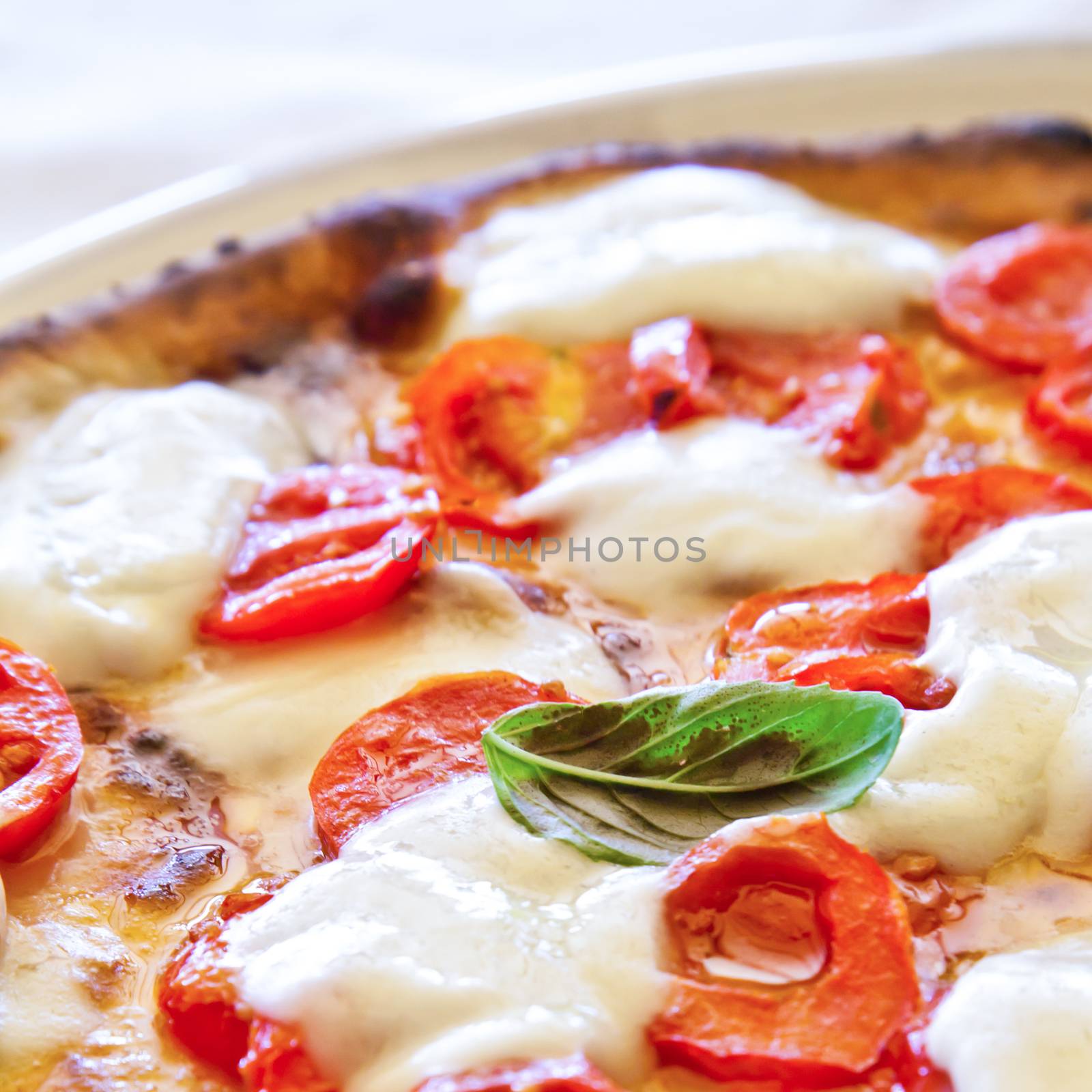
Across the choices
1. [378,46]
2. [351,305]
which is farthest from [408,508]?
[378,46]

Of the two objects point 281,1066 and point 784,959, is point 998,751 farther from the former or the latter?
point 281,1066

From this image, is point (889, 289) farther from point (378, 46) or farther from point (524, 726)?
point (378, 46)

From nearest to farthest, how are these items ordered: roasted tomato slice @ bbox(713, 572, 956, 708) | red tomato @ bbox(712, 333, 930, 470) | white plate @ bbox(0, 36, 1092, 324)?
roasted tomato slice @ bbox(713, 572, 956, 708)
red tomato @ bbox(712, 333, 930, 470)
white plate @ bbox(0, 36, 1092, 324)

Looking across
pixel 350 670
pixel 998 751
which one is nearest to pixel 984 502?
pixel 998 751

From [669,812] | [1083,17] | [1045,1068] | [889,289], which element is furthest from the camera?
[1083,17]

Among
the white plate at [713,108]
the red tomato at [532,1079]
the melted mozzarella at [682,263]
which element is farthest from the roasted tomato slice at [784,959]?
the white plate at [713,108]

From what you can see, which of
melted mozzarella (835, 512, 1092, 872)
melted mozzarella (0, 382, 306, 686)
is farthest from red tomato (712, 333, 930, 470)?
melted mozzarella (0, 382, 306, 686)

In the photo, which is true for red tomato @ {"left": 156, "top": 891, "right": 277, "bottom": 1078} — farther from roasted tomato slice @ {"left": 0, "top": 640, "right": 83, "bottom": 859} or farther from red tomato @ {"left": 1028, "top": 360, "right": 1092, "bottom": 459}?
red tomato @ {"left": 1028, "top": 360, "right": 1092, "bottom": 459}

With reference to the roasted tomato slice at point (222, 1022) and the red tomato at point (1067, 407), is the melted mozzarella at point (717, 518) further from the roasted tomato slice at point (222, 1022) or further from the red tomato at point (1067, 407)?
the roasted tomato slice at point (222, 1022)
